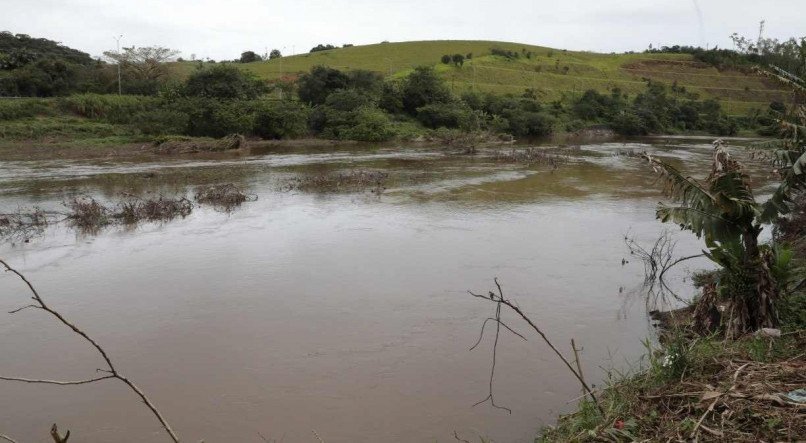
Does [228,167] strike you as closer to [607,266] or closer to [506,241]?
[506,241]

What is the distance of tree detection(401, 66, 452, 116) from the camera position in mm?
40000

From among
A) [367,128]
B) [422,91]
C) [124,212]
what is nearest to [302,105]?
Result: [367,128]

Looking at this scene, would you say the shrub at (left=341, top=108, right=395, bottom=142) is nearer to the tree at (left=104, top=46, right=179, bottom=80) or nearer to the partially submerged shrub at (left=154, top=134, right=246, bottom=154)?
the partially submerged shrub at (left=154, top=134, right=246, bottom=154)

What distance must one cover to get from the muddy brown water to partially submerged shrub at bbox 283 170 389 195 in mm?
1801

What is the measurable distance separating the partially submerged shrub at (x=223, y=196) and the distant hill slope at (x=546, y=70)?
35781 mm

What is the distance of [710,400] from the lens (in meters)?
3.58

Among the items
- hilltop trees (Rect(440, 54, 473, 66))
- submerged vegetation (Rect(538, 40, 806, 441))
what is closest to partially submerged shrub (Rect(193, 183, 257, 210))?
submerged vegetation (Rect(538, 40, 806, 441))

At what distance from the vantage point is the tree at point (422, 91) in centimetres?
4000

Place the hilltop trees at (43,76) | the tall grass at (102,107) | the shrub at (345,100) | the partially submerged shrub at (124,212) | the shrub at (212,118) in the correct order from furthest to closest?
the shrub at (345,100), the hilltop trees at (43,76), the tall grass at (102,107), the shrub at (212,118), the partially submerged shrub at (124,212)

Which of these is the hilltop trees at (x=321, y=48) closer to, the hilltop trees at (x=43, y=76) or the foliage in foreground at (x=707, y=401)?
the hilltop trees at (x=43, y=76)

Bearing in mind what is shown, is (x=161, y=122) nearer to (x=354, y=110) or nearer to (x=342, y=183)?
(x=354, y=110)

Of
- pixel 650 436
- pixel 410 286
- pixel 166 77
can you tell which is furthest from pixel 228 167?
pixel 166 77

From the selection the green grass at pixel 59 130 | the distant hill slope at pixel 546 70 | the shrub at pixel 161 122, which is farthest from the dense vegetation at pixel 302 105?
the distant hill slope at pixel 546 70

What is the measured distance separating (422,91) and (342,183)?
23.1 m
